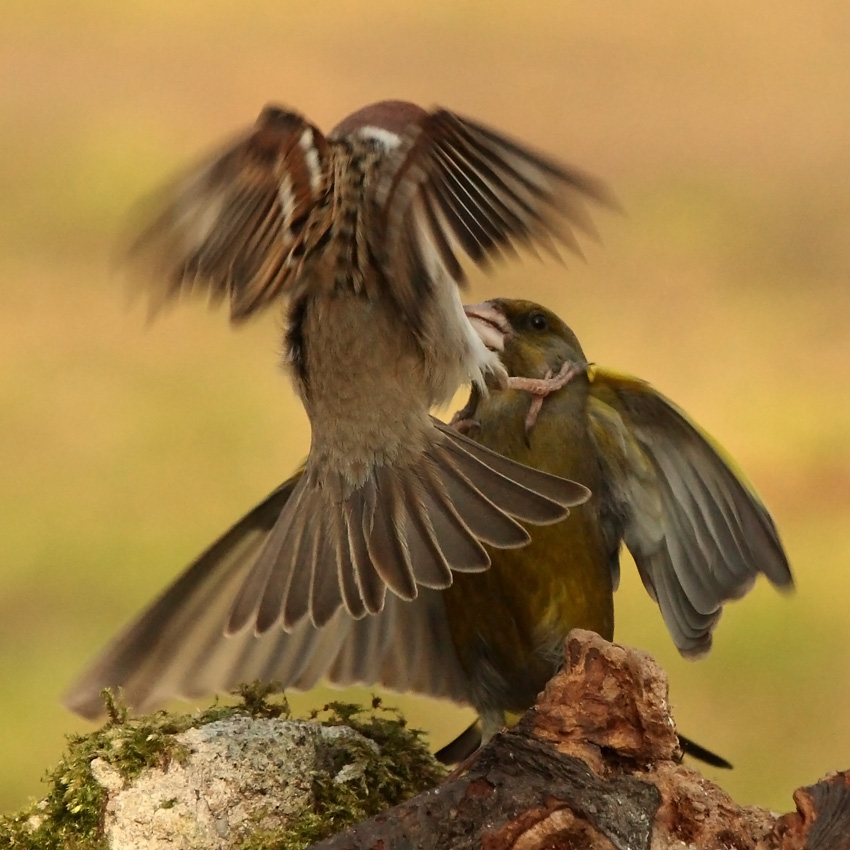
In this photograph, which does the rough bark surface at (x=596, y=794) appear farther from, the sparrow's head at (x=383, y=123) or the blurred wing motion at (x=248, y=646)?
the sparrow's head at (x=383, y=123)

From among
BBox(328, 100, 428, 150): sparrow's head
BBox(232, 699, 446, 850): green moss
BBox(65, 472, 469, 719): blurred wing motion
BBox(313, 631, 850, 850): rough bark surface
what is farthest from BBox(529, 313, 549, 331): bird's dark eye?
BBox(313, 631, 850, 850): rough bark surface

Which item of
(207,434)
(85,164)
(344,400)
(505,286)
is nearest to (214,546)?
(344,400)

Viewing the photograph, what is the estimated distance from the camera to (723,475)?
411 cm

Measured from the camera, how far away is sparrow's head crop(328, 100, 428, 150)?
11.1ft

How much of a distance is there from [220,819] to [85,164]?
9.50 m

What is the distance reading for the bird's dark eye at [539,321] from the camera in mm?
4395

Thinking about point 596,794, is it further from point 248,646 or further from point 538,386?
point 538,386

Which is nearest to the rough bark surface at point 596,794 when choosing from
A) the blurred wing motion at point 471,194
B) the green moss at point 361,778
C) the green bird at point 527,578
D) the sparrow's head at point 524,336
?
the green moss at point 361,778

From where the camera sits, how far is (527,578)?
4.17 m

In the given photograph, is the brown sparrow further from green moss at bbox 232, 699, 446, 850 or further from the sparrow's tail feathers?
green moss at bbox 232, 699, 446, 850

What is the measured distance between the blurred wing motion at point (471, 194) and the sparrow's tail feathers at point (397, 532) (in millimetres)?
563

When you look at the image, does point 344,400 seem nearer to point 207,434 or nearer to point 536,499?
point 536,499

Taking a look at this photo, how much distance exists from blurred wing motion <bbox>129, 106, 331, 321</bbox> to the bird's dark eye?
1.06 m

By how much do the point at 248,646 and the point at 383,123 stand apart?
1.45 meters
